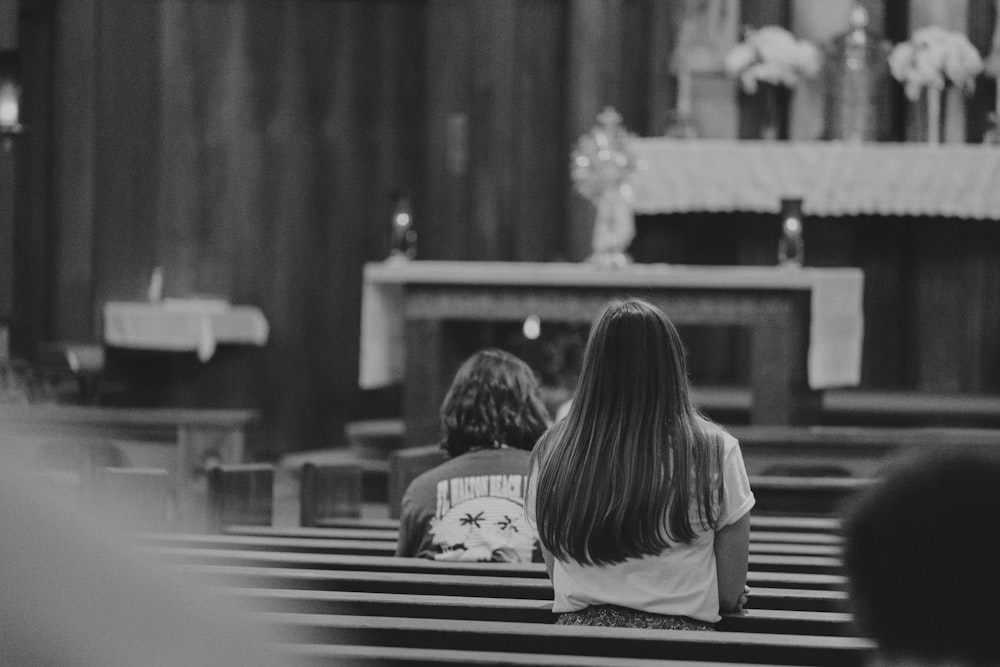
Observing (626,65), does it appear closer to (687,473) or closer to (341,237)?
(341,237)

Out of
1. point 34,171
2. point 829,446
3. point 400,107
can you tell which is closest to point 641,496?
point 829,446

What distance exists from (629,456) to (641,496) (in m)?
0.08

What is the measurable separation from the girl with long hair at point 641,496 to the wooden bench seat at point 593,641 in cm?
40

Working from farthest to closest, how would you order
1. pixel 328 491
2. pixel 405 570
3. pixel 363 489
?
pixel 363 489
pixel 328 491
pixel 405 570

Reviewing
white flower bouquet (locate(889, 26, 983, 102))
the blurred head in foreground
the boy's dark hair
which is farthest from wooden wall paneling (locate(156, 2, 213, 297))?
the blurred head in foreground

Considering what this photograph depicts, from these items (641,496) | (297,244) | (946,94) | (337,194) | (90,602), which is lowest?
(641,496)

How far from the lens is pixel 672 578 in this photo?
2.75 meters

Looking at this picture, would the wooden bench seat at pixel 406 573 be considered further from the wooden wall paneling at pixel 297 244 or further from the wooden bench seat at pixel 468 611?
the wooden wall paneling at pixel 297 244

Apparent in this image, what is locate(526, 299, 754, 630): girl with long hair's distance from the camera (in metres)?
2.71

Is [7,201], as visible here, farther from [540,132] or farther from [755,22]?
[755,22]

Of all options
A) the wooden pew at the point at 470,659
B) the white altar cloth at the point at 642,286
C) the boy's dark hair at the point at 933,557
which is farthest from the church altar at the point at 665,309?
the boy's dark hair at the point at 933,557

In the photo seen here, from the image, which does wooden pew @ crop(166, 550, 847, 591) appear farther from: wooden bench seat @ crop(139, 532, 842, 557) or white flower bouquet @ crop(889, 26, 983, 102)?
white flower bouquet @ crop(889, 26, 983, 102)

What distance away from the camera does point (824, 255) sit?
9570mm

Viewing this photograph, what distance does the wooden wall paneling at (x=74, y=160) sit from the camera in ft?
30.8
